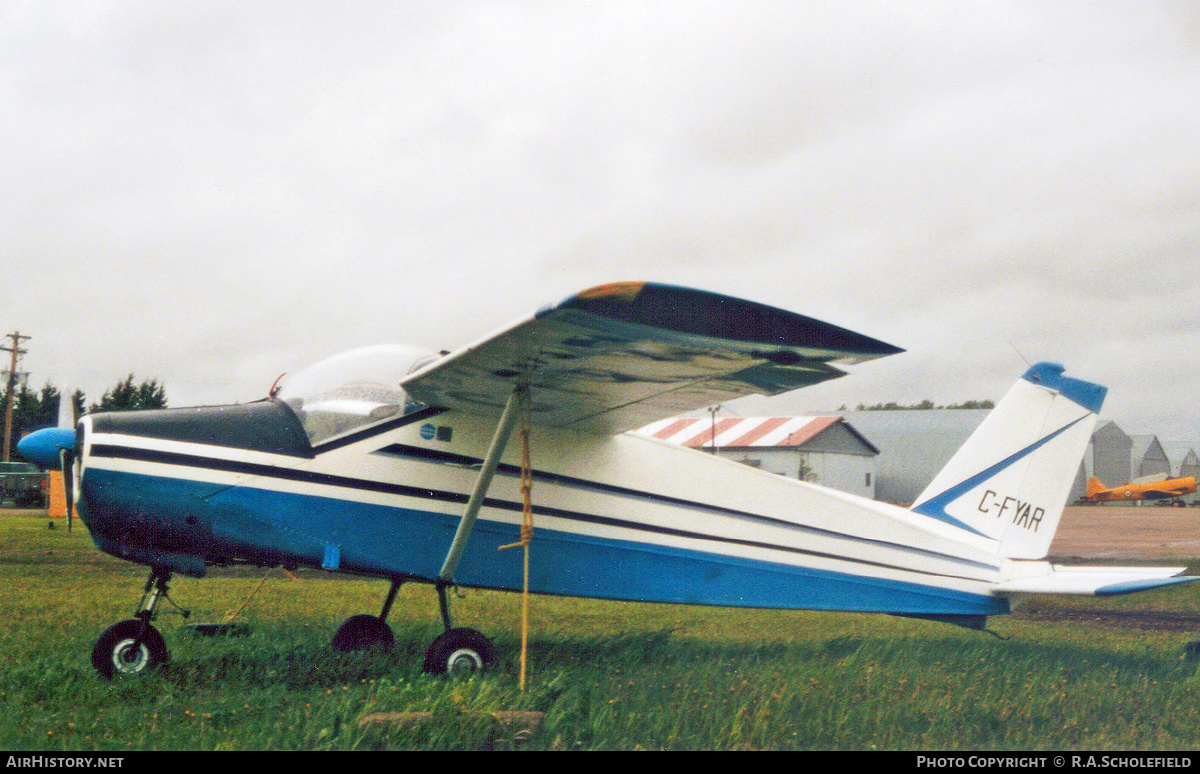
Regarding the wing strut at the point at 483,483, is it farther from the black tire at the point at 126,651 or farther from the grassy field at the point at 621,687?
the black tire at the point at 126,651

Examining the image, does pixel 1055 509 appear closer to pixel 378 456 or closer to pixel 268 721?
pixel 378 456

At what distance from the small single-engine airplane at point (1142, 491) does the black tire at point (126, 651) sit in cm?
5545

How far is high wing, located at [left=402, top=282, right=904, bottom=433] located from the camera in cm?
348

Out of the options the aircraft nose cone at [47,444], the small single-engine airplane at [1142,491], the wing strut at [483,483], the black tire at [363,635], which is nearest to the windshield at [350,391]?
the wing strut at [483,483]

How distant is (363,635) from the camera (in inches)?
244

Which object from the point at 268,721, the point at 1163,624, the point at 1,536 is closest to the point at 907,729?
the point at 268,721

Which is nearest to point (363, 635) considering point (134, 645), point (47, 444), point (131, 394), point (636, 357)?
point (134, 645)

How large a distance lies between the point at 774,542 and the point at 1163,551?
702 inches

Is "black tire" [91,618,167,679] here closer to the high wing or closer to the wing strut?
the wing strut

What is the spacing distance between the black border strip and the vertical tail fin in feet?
5.29

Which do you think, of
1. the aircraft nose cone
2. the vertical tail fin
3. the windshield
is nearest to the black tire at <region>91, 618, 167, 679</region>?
the aircraft nose cone

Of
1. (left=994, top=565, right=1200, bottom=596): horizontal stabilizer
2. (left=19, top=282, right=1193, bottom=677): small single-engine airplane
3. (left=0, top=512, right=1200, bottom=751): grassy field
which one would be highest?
(left=19, top=282, right=1193, bottom=677): small single-engine airplane

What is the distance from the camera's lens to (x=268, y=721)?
3.94 meters

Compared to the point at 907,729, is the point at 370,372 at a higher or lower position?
higher
